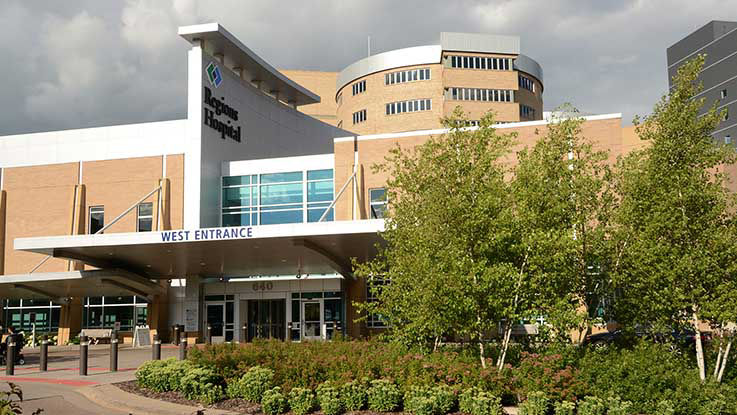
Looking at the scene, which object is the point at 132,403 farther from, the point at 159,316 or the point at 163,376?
the point at 159,316

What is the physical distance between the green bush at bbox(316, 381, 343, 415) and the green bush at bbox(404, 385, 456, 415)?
1.18m

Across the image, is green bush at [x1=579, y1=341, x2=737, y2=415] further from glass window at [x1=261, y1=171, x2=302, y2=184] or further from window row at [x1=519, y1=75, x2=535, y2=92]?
window row at [x1=519, y1=75, x2=535, y2=92]

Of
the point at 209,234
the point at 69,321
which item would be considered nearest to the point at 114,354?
the point at 209,234

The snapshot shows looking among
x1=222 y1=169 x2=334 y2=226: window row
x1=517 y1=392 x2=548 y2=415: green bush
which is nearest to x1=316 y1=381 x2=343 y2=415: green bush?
x1=517 y1=392 x2=548 y2=415: green bush

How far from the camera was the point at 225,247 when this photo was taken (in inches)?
1158

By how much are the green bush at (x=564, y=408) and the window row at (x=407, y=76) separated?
61337 mm

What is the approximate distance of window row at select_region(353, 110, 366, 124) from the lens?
248 ft

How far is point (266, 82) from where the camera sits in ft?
152

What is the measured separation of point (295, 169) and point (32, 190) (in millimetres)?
16095

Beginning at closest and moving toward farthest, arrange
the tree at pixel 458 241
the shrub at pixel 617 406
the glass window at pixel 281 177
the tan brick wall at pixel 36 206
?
the shrub at pixel 617 406, the tree at pixel 458 241, the glass window at pixel 281 177, the tan brick wall at pixel 36 206

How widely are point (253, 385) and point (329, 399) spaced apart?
1.73m

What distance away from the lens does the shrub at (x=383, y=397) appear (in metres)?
12.5

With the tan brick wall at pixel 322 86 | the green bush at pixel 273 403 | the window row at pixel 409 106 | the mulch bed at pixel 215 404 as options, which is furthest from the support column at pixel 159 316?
the tan brick wall at pixel 322 86

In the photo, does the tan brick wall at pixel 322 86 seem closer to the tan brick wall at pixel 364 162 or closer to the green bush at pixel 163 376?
the tan brick wall at pixel 364 162
